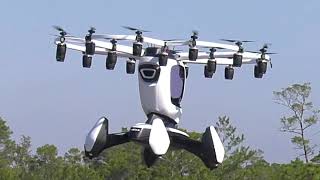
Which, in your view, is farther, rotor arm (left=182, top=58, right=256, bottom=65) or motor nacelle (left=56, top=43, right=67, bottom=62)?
rotor arm (left=182, top=58, right=256, bottom=65)

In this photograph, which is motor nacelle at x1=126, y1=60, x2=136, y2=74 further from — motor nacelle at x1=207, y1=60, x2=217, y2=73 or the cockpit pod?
motor nacelle at x1=207, y1=60, x2=217, y2=73

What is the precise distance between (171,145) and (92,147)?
2.49m

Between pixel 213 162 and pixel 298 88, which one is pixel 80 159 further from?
pixel 213 162

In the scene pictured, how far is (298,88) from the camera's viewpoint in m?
58.2

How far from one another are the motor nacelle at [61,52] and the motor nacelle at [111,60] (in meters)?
1.60

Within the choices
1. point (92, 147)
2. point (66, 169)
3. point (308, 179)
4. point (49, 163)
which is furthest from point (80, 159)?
point (92, 147)

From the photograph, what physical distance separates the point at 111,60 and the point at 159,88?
173cm

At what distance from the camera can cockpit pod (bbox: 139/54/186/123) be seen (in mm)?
27969

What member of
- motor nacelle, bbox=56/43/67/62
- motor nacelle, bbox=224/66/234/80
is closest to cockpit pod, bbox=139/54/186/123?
motor nacelle, bbox=224/66/234/80

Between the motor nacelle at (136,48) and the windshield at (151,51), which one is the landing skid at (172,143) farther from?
→ the motor nacelle at (136,48)

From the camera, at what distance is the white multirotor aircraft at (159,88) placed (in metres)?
27.3

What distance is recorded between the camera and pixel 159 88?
2797 centimetres

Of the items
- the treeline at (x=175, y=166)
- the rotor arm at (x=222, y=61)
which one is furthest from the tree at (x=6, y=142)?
the rotor arm at (x=222, y=61)

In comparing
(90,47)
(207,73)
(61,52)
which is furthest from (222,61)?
(61,52)
